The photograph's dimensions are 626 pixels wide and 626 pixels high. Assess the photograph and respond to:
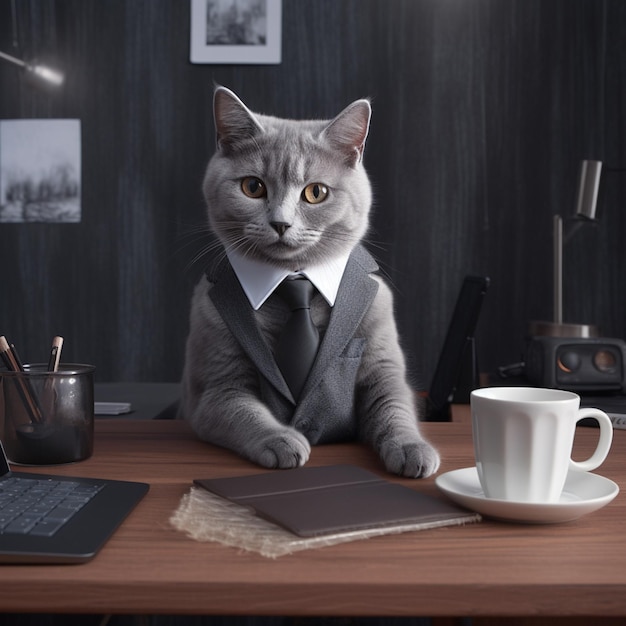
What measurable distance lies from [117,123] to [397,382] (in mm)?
1334

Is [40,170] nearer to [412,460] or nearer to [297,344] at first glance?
[297,344]

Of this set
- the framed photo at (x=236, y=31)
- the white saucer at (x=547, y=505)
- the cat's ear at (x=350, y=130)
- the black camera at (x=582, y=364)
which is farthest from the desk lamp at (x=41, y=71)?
the white saucer at (x=547, y=505)

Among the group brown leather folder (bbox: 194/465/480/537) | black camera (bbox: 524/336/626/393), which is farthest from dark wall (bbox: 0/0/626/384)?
brown leather folder (bbox: 194/465/480/537)

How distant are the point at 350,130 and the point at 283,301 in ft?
0.91

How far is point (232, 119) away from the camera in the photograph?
1.01 m

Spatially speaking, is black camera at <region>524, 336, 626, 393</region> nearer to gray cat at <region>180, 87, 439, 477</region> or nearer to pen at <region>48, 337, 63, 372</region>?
gray cat at <region>180, 87, 439, 477</region>

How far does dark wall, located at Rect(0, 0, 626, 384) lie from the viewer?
6.29 feet

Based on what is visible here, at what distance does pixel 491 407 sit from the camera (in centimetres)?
62

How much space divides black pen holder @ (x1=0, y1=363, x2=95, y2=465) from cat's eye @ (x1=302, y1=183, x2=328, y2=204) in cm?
→ 39

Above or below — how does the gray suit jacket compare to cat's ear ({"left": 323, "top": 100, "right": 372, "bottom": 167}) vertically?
below

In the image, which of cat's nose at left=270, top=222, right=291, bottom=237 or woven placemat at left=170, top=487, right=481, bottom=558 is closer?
woven placemat at left=170, top=487, right=481, bottom=558

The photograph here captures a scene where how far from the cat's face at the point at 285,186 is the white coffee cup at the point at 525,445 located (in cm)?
42

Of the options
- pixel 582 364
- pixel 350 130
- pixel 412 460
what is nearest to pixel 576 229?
pixel 582 364

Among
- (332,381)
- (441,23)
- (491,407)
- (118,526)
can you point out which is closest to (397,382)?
(332,381)
